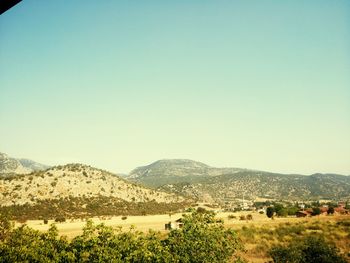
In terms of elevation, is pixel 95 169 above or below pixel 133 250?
above

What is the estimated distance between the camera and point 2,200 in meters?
70.4

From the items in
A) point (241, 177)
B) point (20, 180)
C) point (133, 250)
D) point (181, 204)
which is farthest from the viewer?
point (241, 177)

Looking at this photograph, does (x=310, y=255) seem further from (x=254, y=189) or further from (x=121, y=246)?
(x=254, y=189)

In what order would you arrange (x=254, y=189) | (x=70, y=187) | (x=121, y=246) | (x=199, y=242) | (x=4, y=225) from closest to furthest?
(x=121, y=246)
(x=199, y=242)
(x=4, y=225)
(x=70, y=187)
(x=254, y=189)

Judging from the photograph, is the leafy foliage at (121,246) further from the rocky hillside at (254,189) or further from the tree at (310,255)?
the rocky hillside at (254,189)

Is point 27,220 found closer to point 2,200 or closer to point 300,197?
point 2,200

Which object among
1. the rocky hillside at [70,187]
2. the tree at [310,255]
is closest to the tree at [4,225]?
the tree at [310,255]

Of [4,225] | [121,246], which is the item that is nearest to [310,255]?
[121,246]

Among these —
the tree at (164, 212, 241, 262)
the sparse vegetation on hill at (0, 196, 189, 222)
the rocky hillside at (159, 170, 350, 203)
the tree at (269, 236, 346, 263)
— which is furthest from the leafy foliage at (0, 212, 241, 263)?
the rocky hillside at (159, 170, 350, 203)

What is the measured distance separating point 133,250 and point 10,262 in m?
5.62

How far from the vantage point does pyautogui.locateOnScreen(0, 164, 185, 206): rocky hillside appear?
74.9 meters

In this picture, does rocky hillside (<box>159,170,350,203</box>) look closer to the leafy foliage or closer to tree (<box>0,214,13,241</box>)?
tree (<box>0,214,13,241</box>)

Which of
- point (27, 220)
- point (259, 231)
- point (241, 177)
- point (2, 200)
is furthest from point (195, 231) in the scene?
point (241, 177)

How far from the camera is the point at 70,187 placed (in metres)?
83.6
